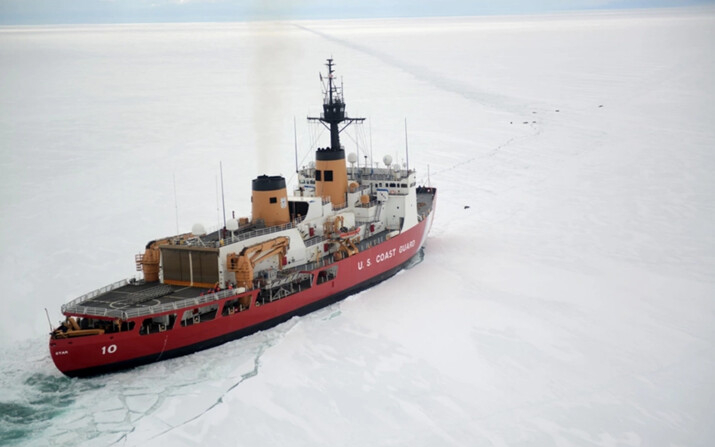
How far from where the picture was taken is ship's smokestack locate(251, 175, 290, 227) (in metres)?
18.0

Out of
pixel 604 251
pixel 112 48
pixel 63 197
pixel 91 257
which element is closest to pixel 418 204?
pixel 604 251


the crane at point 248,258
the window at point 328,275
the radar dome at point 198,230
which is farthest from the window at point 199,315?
the window at point 328,275

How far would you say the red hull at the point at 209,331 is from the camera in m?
13.7

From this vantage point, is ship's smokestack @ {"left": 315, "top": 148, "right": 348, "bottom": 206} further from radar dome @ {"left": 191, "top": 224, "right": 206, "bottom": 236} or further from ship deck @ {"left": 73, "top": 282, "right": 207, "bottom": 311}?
ship deck @ {"left": 73, "top": 282, "right": 207, "bottom": 311}

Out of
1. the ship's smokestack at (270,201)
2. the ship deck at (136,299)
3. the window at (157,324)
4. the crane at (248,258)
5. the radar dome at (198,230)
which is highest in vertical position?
the ship's smokestack at (270,201)

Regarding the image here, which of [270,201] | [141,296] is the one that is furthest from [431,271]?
[141,296]

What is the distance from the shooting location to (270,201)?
1803cm

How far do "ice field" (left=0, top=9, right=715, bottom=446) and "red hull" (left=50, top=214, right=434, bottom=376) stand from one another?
272mm

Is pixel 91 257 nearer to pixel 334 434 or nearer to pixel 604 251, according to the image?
pixel 334 434

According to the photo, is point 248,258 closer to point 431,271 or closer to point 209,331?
point 209,331

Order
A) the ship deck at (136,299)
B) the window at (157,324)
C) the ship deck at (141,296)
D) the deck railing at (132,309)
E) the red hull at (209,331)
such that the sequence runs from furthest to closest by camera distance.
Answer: the ship deck at (141,296) < the window at (157,324) < the ship deck at (136,299) < the deck railing at (132,309) < the red hull at (209,331)

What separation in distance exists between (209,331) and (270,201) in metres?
4.23

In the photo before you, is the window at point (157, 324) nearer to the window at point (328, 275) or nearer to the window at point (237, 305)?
the window at point (237, 305)

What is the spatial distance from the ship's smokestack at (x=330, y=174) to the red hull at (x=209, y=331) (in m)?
2.33
